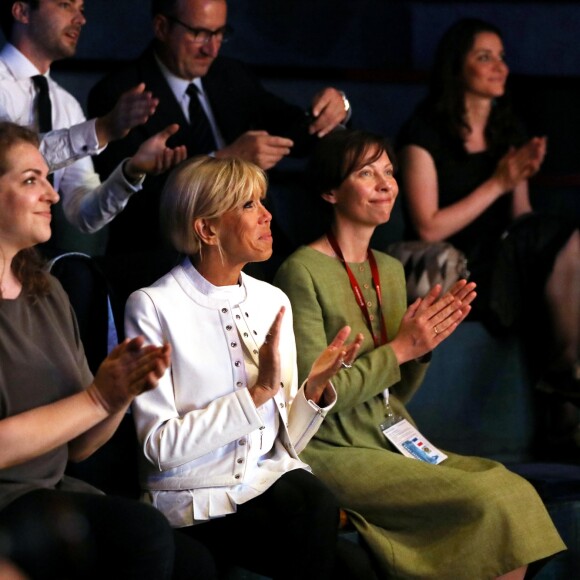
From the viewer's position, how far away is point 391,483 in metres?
2.60

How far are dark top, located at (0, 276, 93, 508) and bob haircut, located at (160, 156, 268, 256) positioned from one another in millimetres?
312

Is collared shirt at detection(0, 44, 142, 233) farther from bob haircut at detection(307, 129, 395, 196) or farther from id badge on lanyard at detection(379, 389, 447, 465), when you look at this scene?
id badge on lanyard at detection(379, 389, 447, 465)

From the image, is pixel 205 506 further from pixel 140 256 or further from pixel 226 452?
pixel 140 256

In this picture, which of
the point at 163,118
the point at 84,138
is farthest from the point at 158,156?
the point at 163,118

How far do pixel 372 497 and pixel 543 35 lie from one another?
2360mm

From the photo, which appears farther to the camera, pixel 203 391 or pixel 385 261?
pixel 385 261

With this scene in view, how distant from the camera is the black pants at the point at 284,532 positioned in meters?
2.29

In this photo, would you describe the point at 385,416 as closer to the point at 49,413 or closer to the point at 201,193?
the point at 201,193

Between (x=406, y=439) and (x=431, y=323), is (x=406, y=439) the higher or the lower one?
the lower one

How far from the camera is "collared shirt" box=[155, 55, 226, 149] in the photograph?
3488 millimetres

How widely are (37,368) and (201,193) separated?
0.52 metres

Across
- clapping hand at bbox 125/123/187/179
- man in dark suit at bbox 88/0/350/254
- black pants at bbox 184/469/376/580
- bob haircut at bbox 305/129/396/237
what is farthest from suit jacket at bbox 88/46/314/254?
black pants at bbox 184/469/376/580

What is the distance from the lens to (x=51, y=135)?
295 centimetres

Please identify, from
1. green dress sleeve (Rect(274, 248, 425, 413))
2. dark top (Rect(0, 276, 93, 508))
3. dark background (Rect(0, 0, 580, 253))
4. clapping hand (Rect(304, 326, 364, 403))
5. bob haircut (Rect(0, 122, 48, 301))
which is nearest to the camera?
dark top (Rect(0, 276, 93, 508))
